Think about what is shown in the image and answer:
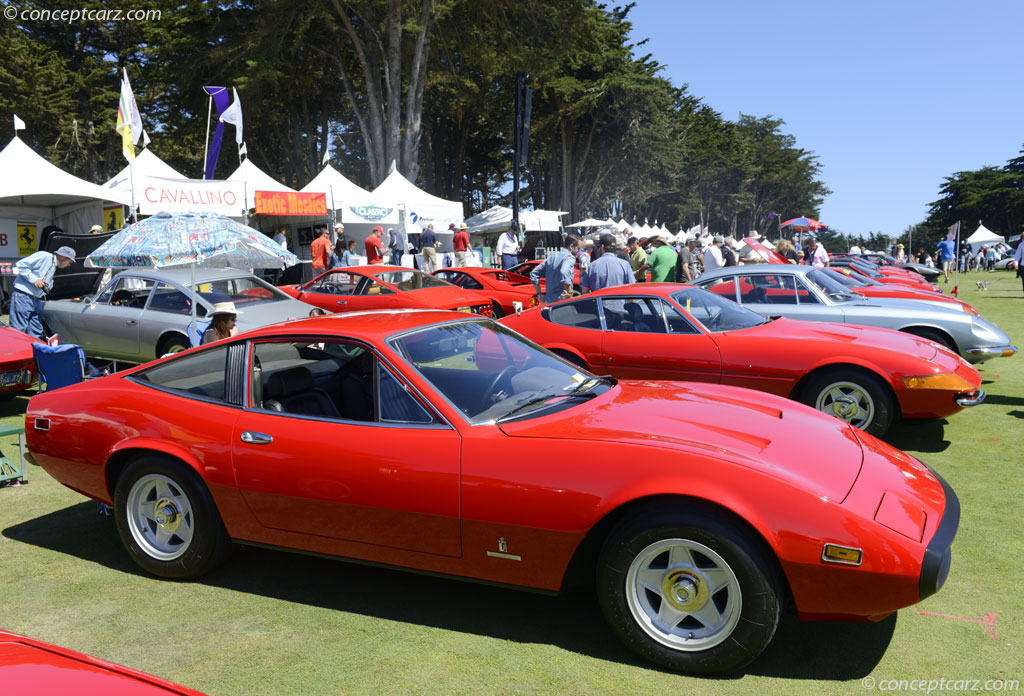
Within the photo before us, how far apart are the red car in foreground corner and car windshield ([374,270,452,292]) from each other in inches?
336

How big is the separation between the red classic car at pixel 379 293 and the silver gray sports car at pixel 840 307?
500 cm

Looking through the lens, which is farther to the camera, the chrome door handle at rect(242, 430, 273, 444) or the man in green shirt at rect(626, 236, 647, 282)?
the man in green shirt at rect(626, 236, 647, 282)

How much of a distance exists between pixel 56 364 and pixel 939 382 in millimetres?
7889

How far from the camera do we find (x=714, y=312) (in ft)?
23.1

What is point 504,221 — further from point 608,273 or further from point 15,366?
point 15,366

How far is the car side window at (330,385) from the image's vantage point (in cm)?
359

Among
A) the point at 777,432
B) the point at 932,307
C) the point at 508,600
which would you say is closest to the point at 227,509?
the point at 508,600

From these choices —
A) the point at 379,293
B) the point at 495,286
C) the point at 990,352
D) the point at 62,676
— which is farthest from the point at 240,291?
the point at 62,676

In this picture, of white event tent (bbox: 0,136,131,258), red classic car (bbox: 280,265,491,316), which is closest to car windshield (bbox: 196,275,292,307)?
red classic car (bbox: 280,265,491,316)

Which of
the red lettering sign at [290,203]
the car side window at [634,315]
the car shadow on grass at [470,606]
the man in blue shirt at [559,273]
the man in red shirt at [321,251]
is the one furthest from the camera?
the red lettering sign at [290,203]

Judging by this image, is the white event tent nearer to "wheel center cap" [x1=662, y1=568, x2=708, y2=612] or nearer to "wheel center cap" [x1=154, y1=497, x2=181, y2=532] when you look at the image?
"wheel center cap" [x1=154, y1=497, x2=181, y2=532]

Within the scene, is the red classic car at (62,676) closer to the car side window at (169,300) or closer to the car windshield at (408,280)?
the car side window at (169,300)

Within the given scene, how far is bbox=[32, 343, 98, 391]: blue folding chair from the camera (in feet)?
24.2

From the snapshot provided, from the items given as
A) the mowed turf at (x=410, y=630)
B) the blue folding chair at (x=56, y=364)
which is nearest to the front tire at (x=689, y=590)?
the mowed turf at (x=410, y=630)
